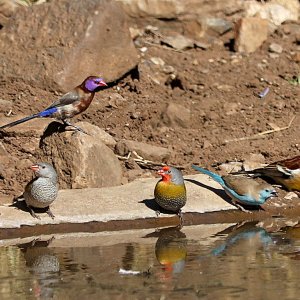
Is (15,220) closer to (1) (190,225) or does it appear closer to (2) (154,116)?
(1) (190,225)

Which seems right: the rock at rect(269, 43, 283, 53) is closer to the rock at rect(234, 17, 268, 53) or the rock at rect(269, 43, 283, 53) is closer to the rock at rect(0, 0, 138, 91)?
the rock at rect(234, 17, 268, 53)

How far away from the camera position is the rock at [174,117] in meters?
11.6

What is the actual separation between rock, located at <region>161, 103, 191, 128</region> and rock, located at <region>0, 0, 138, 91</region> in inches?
36.6

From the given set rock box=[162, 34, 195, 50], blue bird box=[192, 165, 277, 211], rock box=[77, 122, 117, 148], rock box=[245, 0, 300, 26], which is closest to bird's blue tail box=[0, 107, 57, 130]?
rock box=[77, 122, 117, 148]

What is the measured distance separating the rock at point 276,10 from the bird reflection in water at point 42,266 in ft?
22.1

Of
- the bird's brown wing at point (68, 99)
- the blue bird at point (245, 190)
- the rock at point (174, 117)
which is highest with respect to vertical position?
the bird's brown wing at point (68, 99)

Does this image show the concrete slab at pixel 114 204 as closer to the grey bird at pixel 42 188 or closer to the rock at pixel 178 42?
the grey bird at pixel 42 188

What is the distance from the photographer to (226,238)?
8.70 meters

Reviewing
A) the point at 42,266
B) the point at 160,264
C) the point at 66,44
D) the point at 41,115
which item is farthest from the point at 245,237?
the point at 66,44

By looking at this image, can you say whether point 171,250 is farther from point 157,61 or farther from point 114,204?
point 157,61

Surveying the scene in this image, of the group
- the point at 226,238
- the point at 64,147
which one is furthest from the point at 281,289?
the point at 64,147

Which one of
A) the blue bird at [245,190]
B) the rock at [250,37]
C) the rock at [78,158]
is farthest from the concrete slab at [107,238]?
the rock at [250,37]

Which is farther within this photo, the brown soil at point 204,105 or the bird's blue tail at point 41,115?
the brown soil at point 204,105

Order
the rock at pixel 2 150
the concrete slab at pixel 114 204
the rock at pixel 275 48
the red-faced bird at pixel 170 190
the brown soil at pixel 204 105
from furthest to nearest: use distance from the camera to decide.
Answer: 1. the rock at pixel 275 48
2. the brown soil at pixel 204 105
3. the rock at pixel 2 150
4. the red-faced bird at pixel 170 190
5. the concrete slab at pixel 114 204
